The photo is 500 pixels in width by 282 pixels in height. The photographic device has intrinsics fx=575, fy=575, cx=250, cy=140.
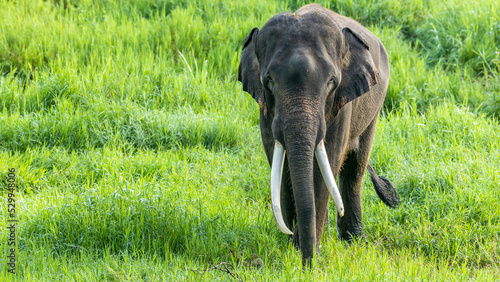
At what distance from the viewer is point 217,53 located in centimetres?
738

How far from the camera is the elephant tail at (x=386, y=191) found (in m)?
5.06

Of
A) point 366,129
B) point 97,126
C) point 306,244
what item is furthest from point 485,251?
point 97,126

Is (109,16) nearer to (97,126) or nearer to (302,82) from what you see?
(97,126)

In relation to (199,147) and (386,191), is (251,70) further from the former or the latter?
(199,147)

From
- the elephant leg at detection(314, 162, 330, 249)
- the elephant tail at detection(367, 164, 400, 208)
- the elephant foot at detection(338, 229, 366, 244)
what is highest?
the elephant leg at detection(314, 162, 330, 249)

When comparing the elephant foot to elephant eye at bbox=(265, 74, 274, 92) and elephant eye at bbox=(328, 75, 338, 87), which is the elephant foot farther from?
elephant eye at bbox=(265, 74, 274, 92)

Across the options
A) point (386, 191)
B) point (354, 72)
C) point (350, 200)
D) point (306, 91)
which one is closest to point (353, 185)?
point (350, 200)

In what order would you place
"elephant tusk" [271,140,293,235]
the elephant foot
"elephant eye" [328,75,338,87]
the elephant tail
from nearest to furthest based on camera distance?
"elephant tusk" [271,140,293,235]
"elephant eye" [328,75,338,87]
the elephant foot
the elephant tail

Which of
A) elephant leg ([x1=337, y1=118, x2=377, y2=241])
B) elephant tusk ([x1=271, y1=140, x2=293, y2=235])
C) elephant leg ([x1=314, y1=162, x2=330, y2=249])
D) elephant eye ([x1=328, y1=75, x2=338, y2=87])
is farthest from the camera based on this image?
elephant leg ([x1=337, y1=118, x2=377, y2=241])

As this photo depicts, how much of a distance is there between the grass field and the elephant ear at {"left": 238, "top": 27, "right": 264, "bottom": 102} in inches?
45.2

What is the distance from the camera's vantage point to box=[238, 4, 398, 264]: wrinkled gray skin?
3.32m

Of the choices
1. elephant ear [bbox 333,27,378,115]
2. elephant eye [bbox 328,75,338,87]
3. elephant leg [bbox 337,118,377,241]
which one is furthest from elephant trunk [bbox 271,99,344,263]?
elephant leg [bbox 337,118,377,241]

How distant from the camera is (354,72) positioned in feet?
12.5

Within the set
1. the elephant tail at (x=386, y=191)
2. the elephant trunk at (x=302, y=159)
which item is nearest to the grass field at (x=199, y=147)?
the elephant tail at (x=386, y=191)
